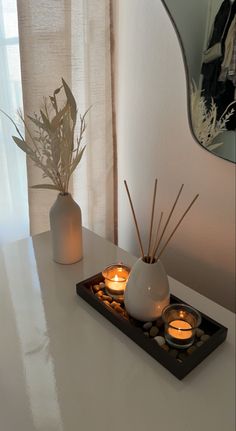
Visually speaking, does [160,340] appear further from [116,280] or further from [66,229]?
[66,229]

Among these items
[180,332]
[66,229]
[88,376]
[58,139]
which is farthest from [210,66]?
[88,376]

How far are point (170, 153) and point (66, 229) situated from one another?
48 cm

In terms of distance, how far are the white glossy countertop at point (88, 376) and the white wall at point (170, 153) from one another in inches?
11.9

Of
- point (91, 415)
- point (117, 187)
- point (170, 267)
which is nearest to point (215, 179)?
point (170, 267)

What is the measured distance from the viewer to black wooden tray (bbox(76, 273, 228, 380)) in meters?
0.64

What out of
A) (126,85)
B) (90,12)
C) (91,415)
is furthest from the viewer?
(126,85)

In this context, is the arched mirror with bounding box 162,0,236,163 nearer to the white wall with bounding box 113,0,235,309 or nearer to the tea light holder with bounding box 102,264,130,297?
the white wall with bounding box 113,0,235,309

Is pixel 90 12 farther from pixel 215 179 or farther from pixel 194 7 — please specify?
pixel 215 179

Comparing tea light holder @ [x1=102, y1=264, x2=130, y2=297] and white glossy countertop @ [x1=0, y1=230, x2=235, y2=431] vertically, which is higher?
tea light holder @ [x1=102, y1=264, x2=130, y2=297]

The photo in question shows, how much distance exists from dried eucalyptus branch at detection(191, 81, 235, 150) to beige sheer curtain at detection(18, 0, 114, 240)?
401 millimetres

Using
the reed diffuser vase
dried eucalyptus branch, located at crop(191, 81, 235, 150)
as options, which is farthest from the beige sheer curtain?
the reed diffuser vase

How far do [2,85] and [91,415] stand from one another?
41.6 inches

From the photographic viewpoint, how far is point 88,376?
0.64 meters

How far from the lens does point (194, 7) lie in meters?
0.94
